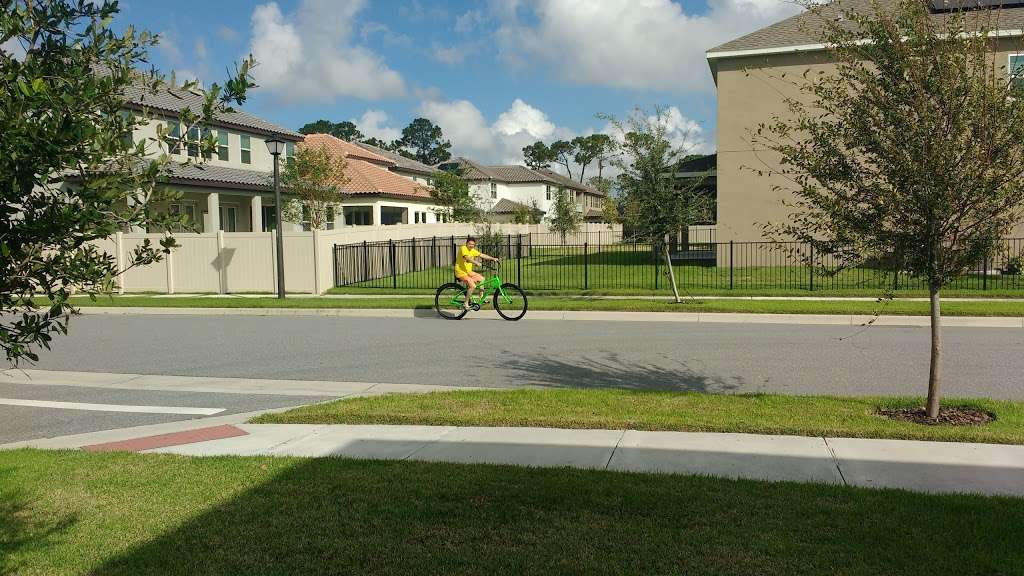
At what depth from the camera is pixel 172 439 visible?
776cm

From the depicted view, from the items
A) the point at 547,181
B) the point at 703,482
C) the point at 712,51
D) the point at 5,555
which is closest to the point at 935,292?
the point at 703,482

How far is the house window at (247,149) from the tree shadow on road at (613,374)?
28.4 m

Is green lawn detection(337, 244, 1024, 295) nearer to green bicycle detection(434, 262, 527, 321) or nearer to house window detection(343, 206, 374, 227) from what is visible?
green bicycle detection(434, 262, 527, 321)

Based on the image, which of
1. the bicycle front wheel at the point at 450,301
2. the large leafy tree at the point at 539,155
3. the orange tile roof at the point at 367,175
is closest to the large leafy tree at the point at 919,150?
the bicycle front wheel at the point at 450,301

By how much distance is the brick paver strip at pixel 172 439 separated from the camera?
745cm

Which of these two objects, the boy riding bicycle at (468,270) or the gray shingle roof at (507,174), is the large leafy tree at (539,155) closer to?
the gray shingle roof at (507,174)

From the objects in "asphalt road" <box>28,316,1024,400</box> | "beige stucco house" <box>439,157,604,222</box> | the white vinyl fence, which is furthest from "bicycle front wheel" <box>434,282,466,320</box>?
"beige stucco house" <box>439,157,604,222</box>

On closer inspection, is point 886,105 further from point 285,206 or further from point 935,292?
point 285,206

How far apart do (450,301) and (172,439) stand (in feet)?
33.1

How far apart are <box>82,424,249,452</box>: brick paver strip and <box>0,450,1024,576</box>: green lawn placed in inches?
43.2

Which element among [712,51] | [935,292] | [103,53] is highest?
[712,51]

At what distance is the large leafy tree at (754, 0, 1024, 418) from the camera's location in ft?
21.9

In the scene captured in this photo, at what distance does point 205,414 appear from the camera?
29.5 ft

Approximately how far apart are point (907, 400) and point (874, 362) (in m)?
3.02
